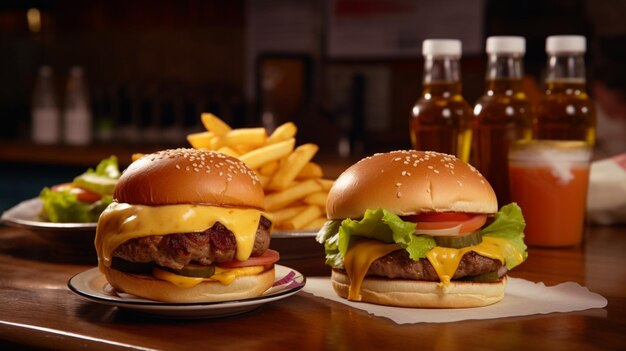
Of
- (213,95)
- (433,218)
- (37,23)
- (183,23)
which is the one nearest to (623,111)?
(213,95)

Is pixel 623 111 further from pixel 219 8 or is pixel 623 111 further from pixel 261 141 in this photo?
pixel 261 141

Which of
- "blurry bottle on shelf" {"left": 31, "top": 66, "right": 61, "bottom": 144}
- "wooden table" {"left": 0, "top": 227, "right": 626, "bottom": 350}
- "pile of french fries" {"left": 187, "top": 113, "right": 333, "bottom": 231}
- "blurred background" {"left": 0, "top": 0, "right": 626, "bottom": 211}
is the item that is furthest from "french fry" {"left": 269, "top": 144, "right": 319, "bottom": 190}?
"blurry bottle on shelf" {"left": 31, "top": 66, "right": 61, "bottom": 144}

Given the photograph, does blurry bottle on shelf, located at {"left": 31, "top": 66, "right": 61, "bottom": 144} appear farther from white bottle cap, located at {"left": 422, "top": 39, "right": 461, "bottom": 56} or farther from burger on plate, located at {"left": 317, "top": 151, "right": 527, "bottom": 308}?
burger on plate, located at {"left": 317, "top": 151, "right": 527, "bottom": 308}

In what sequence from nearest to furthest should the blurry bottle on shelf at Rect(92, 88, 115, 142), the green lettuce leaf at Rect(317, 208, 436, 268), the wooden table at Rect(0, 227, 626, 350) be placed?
the wooden table at Rect(0, 227, 626, 350) < the green lettuce leaf at Rect(317, 208, 436, 268) < the blurry bottle on shelf at Rect(92, 88, 115, 142)

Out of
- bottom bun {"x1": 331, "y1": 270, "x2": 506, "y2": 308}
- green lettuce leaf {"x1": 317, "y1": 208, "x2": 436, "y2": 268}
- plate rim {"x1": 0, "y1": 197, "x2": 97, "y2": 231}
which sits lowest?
bottom bun {"x1": 331, "y1": 270, "x2": 506, "y2": 308}

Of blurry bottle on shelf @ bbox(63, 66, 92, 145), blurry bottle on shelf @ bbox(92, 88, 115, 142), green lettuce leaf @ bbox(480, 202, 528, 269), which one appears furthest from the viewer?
blurry bottle on shelf @ bbox(92, 88, 115, 142)

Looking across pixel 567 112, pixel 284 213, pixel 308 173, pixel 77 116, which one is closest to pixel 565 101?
pixel 567 112

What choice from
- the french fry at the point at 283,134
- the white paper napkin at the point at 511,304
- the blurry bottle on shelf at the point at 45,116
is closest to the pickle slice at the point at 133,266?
the white paper napkin at the point at 511,304

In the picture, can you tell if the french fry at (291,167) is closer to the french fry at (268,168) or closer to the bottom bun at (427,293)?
the french fry at (268,168)
